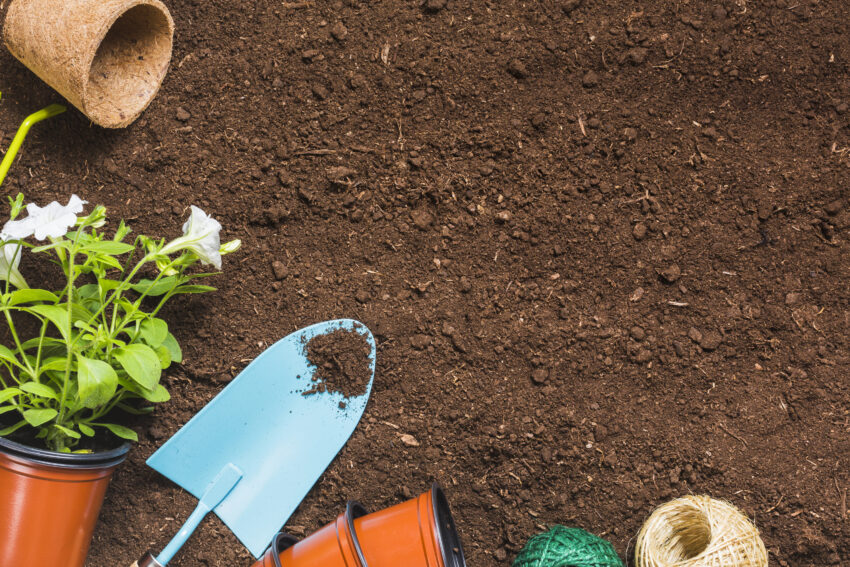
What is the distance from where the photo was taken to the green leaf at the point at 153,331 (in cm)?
128

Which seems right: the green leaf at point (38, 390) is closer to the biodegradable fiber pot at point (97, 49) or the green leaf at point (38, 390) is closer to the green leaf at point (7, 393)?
the green leaf at point (7, 393)

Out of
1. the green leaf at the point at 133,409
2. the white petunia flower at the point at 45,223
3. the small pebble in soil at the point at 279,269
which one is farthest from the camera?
the small pebble in soil at the point at 279,269

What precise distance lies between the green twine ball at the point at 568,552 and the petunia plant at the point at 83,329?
33.0 inches

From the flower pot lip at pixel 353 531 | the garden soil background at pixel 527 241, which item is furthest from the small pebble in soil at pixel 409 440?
the flower pot lip at pixel 353 531

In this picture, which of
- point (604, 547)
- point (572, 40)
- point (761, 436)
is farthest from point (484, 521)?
point (572, 40)

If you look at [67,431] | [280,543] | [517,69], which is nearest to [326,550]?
[280,543]

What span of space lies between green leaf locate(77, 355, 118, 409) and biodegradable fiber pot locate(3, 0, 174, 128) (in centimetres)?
62

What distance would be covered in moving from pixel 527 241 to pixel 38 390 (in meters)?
1.08

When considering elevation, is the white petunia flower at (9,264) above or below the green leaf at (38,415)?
above

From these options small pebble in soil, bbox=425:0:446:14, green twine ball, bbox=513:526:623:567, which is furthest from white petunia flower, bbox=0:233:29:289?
green twine ball, bbox=513:526:623:567

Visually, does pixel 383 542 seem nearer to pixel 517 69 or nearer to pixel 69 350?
pixel 69 350

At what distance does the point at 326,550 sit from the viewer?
121 centimetres

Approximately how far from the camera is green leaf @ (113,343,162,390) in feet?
3.88

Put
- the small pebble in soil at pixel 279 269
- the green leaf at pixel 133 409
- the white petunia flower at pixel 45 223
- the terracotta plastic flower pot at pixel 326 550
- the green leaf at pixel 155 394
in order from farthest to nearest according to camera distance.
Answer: the small pebble in soil at pixel 279 269, the green leaf at pixel 133 409, the green leaf at pixel 155 394, the terracotta plastic flower pot at pixel 326 550, the white petunia flower at pixel 45 223
